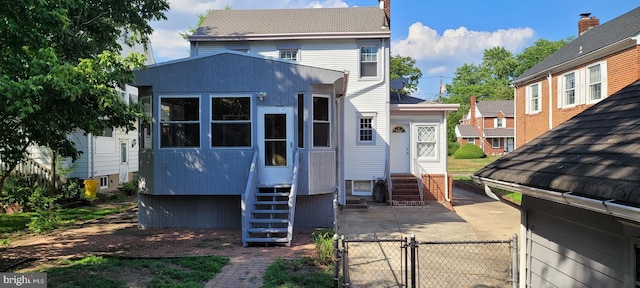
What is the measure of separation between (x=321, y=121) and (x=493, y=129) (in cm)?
4632

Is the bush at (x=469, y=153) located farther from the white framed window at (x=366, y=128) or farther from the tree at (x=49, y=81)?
the tree at (x=49, y=81)

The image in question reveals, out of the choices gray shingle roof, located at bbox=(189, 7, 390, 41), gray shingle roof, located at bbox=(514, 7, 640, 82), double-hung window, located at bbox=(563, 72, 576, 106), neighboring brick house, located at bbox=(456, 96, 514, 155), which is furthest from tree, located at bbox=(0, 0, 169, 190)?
neighboring brick house, located at bbox=(456, 96, 514, 155)

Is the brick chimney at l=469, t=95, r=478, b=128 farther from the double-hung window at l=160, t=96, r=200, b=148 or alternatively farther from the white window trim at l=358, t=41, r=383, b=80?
the double-hung window at l=160, t=96, r=200, b=148

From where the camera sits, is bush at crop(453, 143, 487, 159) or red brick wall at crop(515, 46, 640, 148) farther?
bush at crop(453, 143, 487, 159)

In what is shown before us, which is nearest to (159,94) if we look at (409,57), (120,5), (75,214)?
(120,5)

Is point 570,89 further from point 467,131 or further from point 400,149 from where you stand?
point 467,131

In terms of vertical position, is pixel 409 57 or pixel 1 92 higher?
pixel 409 57

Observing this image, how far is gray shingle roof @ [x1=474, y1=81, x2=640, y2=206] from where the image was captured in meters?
2.70

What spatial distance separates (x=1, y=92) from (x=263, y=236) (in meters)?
5.80

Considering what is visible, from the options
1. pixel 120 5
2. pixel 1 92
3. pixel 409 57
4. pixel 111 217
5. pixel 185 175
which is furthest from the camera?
pixel 409 57

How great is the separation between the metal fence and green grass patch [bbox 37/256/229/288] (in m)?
2.34

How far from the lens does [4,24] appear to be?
5688 millimetres

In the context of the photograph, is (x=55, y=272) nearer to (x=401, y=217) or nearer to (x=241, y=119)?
(x=241, y=119)

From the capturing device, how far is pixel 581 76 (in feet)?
53.0
